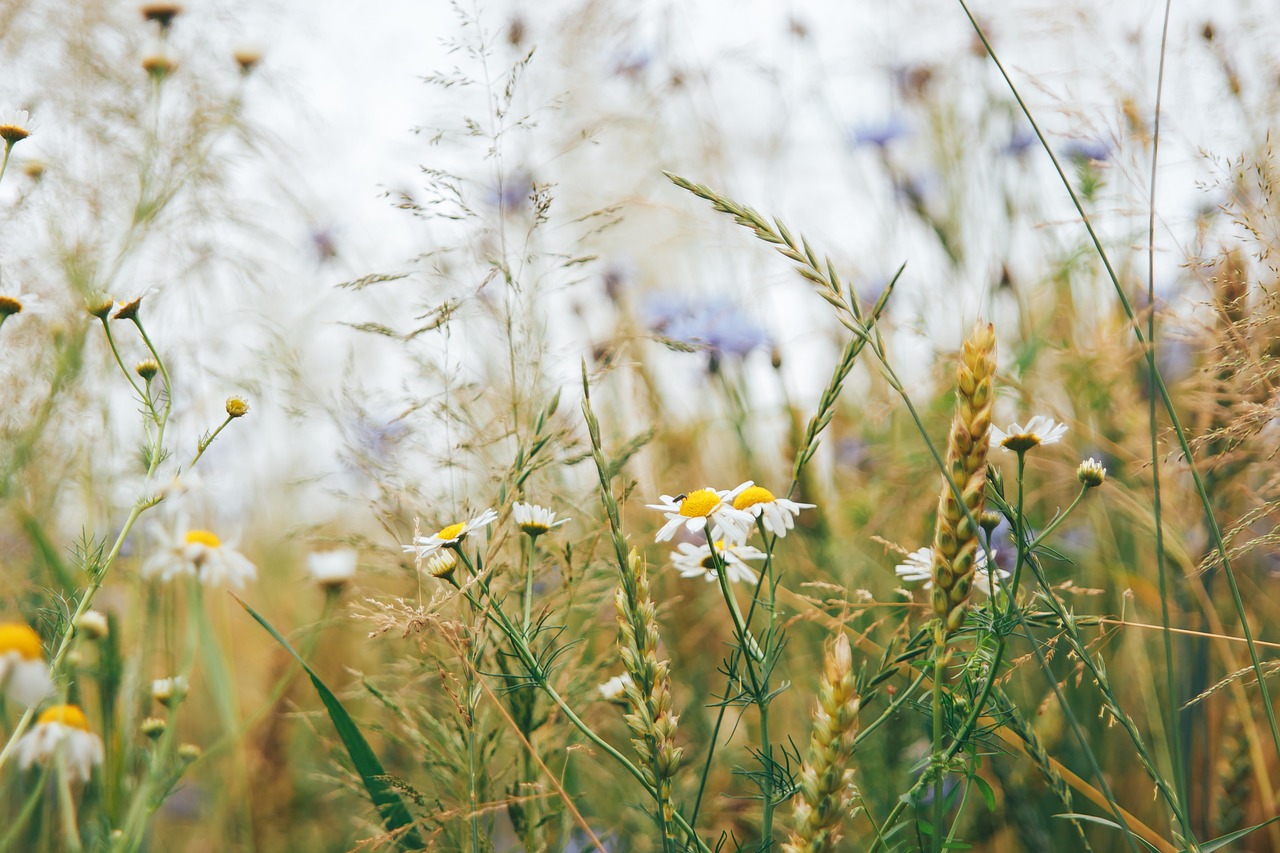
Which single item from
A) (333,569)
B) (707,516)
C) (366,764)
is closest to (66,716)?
(366,764)

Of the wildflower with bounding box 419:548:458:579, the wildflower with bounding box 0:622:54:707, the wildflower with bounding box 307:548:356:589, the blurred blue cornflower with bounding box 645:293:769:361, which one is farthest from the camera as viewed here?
the blurred blue cornflower with bounding box 645:293:769:361

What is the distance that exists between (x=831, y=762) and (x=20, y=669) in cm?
55

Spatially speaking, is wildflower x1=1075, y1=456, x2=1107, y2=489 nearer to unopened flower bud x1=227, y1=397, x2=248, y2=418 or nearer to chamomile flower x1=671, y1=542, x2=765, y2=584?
chamomile flower x1=671, y1=542, x2=765, y2=584

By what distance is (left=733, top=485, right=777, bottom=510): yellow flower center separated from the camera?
32.9 inches

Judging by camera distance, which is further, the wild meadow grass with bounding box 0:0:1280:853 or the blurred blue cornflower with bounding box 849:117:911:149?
the blurred blue cornflower with bounding box 849:117:911:149

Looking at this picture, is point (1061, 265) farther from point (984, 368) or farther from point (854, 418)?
point (984, 368)

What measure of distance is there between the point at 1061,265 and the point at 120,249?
5.61 ft

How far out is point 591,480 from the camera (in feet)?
5.51

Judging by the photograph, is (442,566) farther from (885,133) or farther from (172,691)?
(885,133)

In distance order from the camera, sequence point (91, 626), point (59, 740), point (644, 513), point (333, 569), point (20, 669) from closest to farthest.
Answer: point (20, 669) → point (59, 740) → point (91, 626) → point (333, 569) → point (644, 513)

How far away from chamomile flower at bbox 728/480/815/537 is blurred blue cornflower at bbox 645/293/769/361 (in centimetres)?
93

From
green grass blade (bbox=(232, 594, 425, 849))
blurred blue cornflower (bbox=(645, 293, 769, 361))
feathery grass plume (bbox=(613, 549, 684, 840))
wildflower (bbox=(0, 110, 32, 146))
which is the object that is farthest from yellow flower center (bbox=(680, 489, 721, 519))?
blurred blue cornflower (bbox=(645, 293, 769, 361))

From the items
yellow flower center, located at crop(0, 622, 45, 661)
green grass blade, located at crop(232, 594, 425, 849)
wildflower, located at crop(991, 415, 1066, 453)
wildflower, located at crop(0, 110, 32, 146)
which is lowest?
green grass blade, located at crop(232, 594, 425, 849)

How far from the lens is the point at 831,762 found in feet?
2.07
